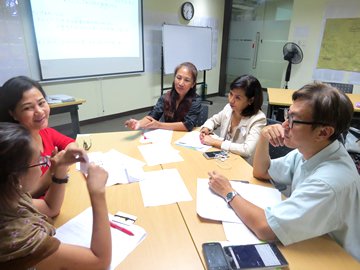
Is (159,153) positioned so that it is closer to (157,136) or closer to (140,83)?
(157,136)

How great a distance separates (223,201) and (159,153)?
67cm

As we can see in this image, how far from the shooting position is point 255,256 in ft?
2.76

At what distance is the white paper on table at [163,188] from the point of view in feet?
3.89

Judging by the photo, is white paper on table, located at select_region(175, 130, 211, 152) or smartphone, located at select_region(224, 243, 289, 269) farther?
white paper on table, located at select_region(175, 130, 211, 152)

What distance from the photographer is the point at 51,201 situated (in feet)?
3.40

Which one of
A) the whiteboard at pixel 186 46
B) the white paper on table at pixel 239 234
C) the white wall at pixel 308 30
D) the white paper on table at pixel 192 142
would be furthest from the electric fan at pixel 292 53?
the white paper on table at pixel 239 234

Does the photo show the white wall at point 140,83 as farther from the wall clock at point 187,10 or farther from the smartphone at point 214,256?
the smartphone at point 214,256

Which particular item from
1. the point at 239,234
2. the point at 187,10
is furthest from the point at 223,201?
the point at 187,10

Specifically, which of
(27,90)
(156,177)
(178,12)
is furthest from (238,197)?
(178,12)

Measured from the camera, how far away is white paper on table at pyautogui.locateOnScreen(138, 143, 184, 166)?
159cm

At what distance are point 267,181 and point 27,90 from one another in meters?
1.39

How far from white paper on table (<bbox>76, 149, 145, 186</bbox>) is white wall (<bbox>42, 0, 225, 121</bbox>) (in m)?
2.64

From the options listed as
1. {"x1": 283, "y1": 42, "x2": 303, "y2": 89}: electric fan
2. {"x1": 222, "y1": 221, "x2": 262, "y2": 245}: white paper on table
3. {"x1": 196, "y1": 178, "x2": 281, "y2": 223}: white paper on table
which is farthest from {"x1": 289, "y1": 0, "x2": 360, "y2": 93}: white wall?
{"x1": 222, "y1": 221, "x2": 262, "y2": 245}: white paper on table

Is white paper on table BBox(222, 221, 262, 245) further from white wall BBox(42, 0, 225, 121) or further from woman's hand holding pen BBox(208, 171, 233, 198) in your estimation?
white wall BBox(42, 0, 225, 121)
